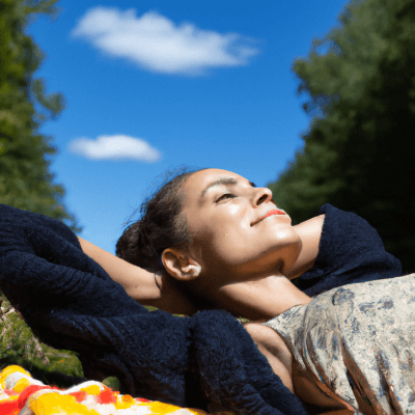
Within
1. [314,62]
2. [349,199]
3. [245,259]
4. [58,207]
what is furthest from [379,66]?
[245,259]

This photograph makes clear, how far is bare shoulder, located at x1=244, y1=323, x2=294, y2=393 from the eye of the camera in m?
1.54

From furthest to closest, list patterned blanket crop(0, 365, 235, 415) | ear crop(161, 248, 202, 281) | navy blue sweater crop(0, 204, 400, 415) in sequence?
ear crop(161, 248, 202, 281) → navy blue sweater crop(0, 204, 400, 415) → patterned blanket crop(0, 365, 235, 415)

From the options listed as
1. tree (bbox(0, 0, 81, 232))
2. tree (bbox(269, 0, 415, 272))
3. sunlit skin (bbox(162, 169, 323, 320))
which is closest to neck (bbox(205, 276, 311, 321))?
sunlit skin (bbox(162, 169, 323, 320))

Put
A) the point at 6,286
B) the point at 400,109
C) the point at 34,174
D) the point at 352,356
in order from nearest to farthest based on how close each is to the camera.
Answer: the point at 352,356 → the point at 6,286 → the point at 34,174 → the point at 400,109

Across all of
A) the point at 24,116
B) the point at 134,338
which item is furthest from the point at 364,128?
the point at 134,338

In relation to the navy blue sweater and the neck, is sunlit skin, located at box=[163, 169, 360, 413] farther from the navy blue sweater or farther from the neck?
the navy blue sweater

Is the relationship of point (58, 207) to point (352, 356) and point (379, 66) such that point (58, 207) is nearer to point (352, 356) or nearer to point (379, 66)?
point (352, 356)

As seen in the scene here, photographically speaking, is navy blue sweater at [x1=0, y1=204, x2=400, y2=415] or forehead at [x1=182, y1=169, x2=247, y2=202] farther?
forehead at [x1=182, y1=169, x2=247, y2=202]

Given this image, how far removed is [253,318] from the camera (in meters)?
1.87

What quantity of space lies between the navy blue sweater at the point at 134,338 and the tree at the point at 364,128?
21.8 ft

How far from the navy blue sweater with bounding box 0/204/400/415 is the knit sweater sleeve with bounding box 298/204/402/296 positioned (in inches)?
36.0

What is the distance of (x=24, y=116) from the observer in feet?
22.9

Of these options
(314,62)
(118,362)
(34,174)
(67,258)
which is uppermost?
(314,62)

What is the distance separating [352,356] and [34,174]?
22.4 ft
